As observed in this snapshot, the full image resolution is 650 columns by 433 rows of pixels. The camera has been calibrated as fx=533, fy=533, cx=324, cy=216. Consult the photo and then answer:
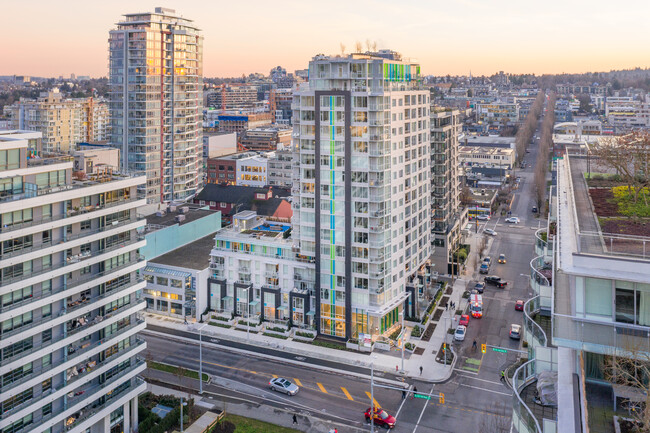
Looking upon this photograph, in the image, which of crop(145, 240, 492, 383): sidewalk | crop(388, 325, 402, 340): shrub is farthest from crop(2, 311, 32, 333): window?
crop(388, 325, 402, 340): shrub

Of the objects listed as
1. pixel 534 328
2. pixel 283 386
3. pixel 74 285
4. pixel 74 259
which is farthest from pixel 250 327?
pixel 534 328

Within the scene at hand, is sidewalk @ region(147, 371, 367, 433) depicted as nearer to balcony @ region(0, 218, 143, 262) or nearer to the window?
balcony @ region(0, 218, 143, 262)

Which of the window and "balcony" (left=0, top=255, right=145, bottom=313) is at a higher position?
"balcony" (left=0, top=255, right=145, bottom=313)

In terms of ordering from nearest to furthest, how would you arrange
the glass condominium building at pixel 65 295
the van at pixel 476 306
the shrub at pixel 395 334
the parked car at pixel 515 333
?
the glass condominium building at pixel 65 295 → the parked car at pixel 515 333 → the shrub at pixel 395 334 → the van at pixel 476 306

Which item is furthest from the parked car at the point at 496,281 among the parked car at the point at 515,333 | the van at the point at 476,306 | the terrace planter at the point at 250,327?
the terrace planter at the point at 250,327

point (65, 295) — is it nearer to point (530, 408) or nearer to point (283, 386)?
point (283, 386)

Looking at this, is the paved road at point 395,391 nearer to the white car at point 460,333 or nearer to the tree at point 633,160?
the white car at point 460,333
